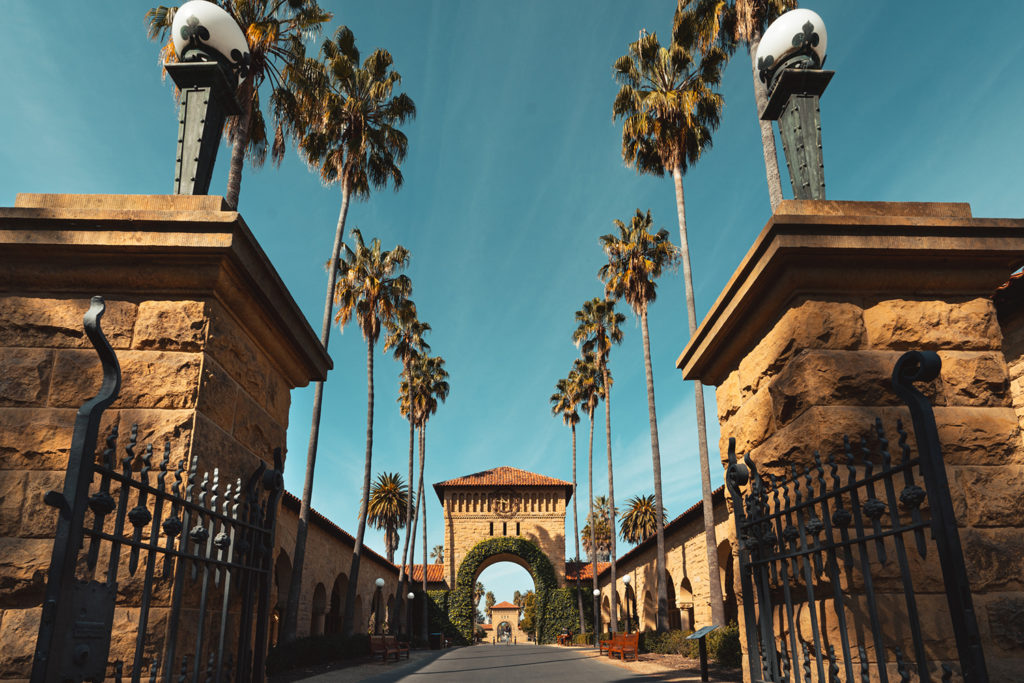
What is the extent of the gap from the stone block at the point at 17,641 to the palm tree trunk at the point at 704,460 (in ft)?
56.7

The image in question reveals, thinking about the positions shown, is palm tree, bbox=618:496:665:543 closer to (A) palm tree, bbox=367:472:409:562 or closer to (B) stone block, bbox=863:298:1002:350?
(A) palm tree, bbox=367:472:409:562

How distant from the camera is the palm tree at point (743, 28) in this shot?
14.5 m

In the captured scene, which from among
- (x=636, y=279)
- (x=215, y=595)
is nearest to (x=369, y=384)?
(x=636, y=279)

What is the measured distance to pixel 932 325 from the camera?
3.04m

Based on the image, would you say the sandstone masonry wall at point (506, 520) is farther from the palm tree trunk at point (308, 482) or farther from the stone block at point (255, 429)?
the stone block at point (255, 429)

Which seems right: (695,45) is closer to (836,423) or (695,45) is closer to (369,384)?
(369,384)

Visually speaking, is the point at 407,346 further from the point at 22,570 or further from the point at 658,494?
the point at 22,570

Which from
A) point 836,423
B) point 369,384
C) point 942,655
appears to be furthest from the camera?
point 369,384

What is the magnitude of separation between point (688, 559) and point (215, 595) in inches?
954

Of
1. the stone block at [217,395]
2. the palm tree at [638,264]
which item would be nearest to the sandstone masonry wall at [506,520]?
the palm tree at [638,264]

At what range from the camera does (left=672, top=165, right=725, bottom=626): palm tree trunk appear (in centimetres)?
1878

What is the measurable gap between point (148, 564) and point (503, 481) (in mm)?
44524

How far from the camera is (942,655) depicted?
8.36ft

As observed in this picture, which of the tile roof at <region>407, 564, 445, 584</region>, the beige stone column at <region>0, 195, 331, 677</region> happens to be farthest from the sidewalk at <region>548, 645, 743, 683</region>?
the tile roof at <region>407, 564, 445, 584</region>
